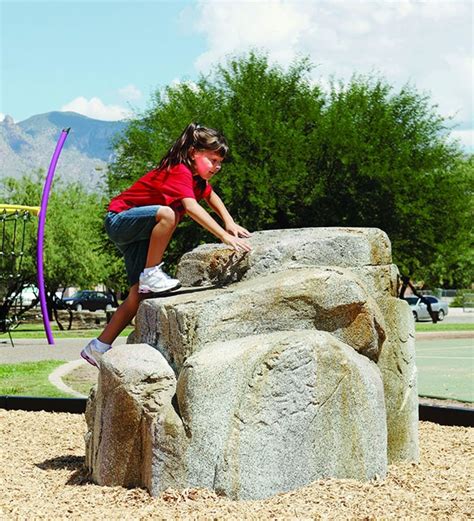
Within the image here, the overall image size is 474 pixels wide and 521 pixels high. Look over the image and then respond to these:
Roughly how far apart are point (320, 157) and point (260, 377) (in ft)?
82.2

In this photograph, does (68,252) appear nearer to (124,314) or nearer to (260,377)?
(124,314)

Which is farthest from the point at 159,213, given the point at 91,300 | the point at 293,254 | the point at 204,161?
the point at 91,300

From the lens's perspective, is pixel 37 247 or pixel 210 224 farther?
pixel 37 247

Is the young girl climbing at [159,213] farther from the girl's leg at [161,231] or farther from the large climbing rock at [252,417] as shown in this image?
the large climbing rock at [252,417]

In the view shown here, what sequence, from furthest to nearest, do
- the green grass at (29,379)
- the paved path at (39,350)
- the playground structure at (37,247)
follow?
the playground structure at (37,247) → the paved path at (39,350) → the green grass at (29,379)

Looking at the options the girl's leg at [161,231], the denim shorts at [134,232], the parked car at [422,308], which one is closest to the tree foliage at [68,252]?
the parked car at [422,308]

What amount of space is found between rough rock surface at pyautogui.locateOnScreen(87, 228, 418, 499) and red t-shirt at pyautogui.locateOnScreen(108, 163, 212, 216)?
594 mm

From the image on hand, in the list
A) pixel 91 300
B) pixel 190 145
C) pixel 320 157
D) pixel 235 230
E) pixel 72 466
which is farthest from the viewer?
pixel 91 300

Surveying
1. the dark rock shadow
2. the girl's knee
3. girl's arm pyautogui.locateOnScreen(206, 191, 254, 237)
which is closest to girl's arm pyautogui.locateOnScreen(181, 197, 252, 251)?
the girl's knee

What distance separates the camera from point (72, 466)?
25.5 ft

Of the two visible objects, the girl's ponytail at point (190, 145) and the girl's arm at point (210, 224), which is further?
the girl's ponytail at point (190, 145)

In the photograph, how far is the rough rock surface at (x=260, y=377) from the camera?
6.10m

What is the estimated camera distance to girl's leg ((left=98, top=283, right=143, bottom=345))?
7293 millimetres

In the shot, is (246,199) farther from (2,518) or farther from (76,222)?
(2,518)
